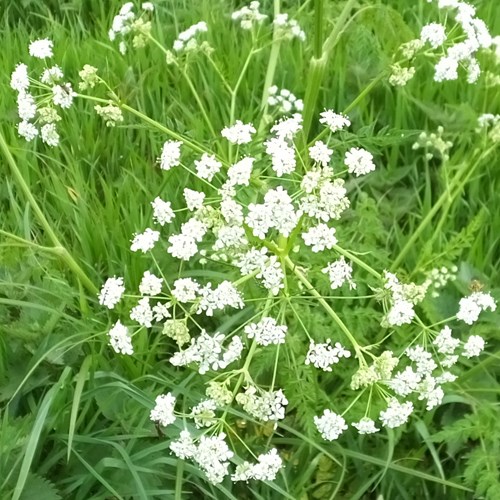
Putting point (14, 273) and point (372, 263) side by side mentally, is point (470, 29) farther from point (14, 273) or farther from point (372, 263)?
point (14, 273)

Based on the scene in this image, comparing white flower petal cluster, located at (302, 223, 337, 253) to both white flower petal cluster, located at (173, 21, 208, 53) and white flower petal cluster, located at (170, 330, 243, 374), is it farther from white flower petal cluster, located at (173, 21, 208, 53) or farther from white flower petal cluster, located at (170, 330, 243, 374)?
white flower petal cluster, located at (173, 21, 208, 53)

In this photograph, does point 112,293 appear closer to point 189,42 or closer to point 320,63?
point 320,63

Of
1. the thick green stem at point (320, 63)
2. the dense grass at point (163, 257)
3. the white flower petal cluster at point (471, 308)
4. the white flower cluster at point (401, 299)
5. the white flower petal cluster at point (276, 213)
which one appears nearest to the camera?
the white flower petal cluster at point (276, 213)

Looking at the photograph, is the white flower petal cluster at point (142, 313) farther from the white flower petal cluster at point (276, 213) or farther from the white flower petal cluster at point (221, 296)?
the white flower petal cluster at point (276, 213)

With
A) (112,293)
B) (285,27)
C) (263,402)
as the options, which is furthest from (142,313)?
(285,27)

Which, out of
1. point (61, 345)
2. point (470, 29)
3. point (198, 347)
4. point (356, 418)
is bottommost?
point (356, 418)

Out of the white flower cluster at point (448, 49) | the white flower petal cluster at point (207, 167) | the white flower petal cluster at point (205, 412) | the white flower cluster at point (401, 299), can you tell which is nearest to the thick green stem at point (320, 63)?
the white flower cluster at point (448, 49)

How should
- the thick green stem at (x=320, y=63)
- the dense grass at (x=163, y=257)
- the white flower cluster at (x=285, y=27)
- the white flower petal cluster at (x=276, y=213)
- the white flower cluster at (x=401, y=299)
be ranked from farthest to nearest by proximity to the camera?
1. the white flower cluster at (x=285, y=27)
2. the dense grass at (x=163, y=257)
3. the thick green stem at (x=320, y=63)
4. the white flower cluster at (x=401, y=299)
5. the white flower petal cluster at (x=276, y=213)

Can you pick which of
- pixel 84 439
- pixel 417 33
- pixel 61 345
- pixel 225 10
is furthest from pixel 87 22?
pixel 84 439
